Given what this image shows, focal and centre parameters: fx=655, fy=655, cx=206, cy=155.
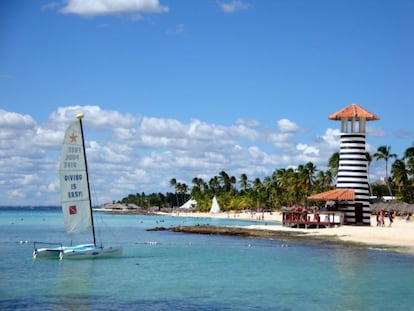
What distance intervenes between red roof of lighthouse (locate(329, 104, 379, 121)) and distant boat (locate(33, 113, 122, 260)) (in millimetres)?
28056

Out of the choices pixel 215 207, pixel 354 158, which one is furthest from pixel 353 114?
pixel 215 207

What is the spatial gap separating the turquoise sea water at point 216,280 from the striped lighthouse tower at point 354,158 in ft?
44.1

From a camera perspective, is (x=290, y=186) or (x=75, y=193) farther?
(x=290, y=186)

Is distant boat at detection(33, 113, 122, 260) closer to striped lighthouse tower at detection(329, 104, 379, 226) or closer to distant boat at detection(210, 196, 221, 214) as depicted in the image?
striped lighthouse tower at detection(329, 104, 379, 226)

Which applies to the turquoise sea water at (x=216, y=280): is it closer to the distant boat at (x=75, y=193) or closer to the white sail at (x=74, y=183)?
the distant boat at (x=75, y=193)

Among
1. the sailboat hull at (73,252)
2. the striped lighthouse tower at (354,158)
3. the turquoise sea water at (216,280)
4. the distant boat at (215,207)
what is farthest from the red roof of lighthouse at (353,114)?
the distant boat at (215,207)

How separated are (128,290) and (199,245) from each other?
81.1ft

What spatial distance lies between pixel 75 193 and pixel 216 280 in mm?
11338

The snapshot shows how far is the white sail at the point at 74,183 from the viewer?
1447 inches

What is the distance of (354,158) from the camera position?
58.0 metres

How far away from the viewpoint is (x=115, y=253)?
40.0m

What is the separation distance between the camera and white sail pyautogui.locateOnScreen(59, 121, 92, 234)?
36.8 metres

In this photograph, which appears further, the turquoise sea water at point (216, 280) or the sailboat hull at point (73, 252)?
the sailboat hull at point (73, 252)

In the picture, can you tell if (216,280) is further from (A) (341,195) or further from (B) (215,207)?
(B) (215,207)
